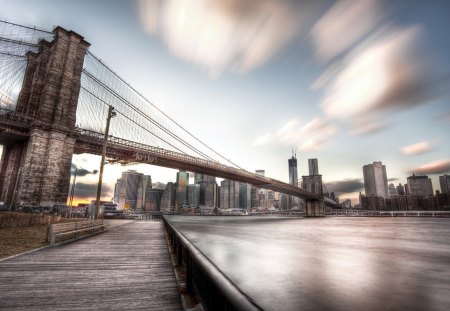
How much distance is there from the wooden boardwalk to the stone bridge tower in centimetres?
2402

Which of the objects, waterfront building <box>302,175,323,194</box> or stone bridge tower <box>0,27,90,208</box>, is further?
waterfront building <box>302,175,323,194</box>

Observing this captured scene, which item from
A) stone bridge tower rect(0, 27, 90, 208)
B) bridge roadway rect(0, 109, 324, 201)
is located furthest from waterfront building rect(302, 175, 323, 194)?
stone bridge tower rect(0, 27, 90, 208)

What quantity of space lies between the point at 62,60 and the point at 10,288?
35775mm

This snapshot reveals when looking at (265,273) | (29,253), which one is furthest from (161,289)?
(29,253)

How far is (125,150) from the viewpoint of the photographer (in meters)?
37.5

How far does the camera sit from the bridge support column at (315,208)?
89.3 meters

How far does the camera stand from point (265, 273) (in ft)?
17.5

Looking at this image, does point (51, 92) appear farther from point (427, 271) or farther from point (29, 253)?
point (427, 271)

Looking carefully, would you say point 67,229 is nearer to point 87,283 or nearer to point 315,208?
point 87,283

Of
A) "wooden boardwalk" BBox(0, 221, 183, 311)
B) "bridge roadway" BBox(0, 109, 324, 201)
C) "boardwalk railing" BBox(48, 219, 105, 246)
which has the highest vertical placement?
"bridge roadway" BBox(0, 109, 324, 201)

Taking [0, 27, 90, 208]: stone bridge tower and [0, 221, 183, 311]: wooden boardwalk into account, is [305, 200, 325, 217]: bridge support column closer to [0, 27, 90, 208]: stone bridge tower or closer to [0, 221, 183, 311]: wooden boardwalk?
[0, 27, 90, 208]: stone bridge tower

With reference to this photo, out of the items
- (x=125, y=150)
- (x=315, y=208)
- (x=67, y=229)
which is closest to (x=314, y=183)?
(x=315, y=208)

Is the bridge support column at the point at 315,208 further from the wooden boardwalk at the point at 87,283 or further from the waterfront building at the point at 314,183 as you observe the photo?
the wooden boardwalk at the point at 87,283

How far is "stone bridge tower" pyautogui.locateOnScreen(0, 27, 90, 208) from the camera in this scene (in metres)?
26.7
